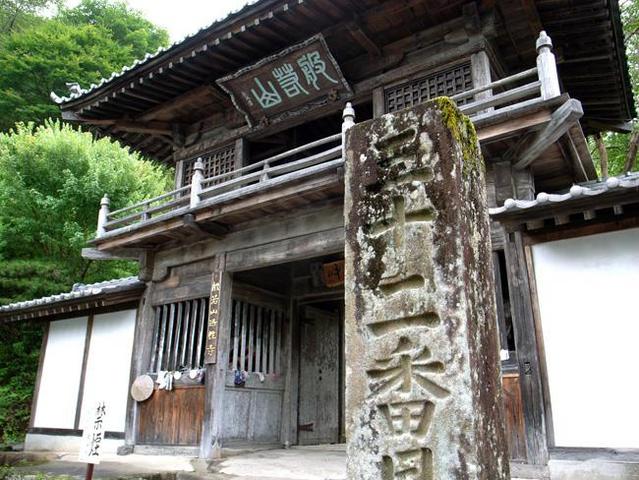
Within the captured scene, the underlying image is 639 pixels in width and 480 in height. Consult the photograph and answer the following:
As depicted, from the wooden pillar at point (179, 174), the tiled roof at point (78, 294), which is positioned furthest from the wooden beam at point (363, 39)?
the tiled roof at point (78, 294)

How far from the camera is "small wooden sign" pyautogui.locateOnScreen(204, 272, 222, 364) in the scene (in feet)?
30.8

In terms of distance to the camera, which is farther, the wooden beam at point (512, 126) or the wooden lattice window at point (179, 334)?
the wooden lattice window at point (179, 334)

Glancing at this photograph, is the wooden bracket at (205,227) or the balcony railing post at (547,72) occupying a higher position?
the balcony railing post at (547,72)

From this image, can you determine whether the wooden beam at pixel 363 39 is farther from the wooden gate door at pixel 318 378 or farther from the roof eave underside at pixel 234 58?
the wooden gate door at pixel 318 378

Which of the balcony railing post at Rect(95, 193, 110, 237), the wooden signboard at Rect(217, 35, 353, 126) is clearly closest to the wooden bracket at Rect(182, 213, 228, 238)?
the wooden signboard at Rect(217, 35, 353, 126)

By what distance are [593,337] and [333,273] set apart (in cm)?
566

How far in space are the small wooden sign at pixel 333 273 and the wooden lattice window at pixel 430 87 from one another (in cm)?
348

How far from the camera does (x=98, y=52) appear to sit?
22688 millimetres

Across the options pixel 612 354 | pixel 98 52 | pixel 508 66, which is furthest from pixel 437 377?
pixel 98 52

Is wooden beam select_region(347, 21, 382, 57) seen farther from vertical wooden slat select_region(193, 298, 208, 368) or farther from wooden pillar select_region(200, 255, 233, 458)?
vertical wooden slat select_region(193, 298, 208, 368)

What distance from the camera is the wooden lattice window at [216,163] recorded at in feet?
36.3

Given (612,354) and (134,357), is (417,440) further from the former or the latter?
(134,357)

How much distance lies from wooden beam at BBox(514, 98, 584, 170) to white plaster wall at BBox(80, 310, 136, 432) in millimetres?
8661

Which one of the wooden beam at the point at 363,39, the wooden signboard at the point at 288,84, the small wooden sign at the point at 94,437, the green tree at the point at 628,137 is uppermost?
the green tree at the point at 628,137
